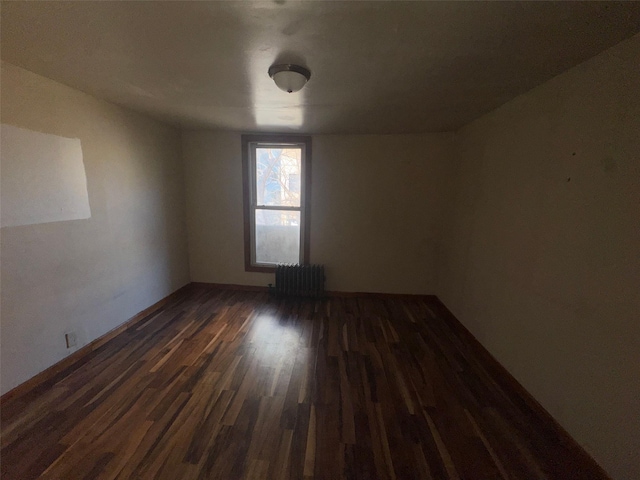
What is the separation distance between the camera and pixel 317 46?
1.38 m

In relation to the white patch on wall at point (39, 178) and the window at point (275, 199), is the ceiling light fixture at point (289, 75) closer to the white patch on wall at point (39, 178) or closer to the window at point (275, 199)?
the white patch on wall at point (39, 178)

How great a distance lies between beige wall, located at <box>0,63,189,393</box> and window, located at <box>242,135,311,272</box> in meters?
0.97

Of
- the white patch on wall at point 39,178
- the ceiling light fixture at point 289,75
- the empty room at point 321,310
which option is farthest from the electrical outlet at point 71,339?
the ceiling light fixture at point 289,75

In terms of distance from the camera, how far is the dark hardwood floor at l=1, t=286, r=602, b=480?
4.82 ft

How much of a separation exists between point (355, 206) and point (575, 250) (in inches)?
93.1

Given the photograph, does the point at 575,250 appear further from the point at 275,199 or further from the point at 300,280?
the point at 275,199

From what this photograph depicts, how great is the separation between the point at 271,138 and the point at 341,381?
296 centimetres

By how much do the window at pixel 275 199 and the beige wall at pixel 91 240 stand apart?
0.97 m

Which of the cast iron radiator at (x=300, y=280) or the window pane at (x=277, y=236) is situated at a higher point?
the window pane at (x=277, y=236)

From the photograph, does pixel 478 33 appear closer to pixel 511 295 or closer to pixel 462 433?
pixel 511 295

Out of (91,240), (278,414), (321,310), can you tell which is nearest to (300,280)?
(321,310)

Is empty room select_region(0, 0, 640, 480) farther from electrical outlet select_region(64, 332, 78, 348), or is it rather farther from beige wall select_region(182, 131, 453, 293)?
beige wall select_region(182, 131, 453, 293)

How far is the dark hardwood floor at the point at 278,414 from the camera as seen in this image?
4.82 feet

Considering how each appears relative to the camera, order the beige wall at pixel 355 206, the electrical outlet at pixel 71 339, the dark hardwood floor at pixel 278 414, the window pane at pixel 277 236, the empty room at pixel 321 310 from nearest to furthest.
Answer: the empty room at pixel 321 310 → the dark hardwood floor at pixel 278 414 → the electrical outlet at pixel 71 339 → the beige wall at pixel 355 206 → the window pane at pixel 277 236
